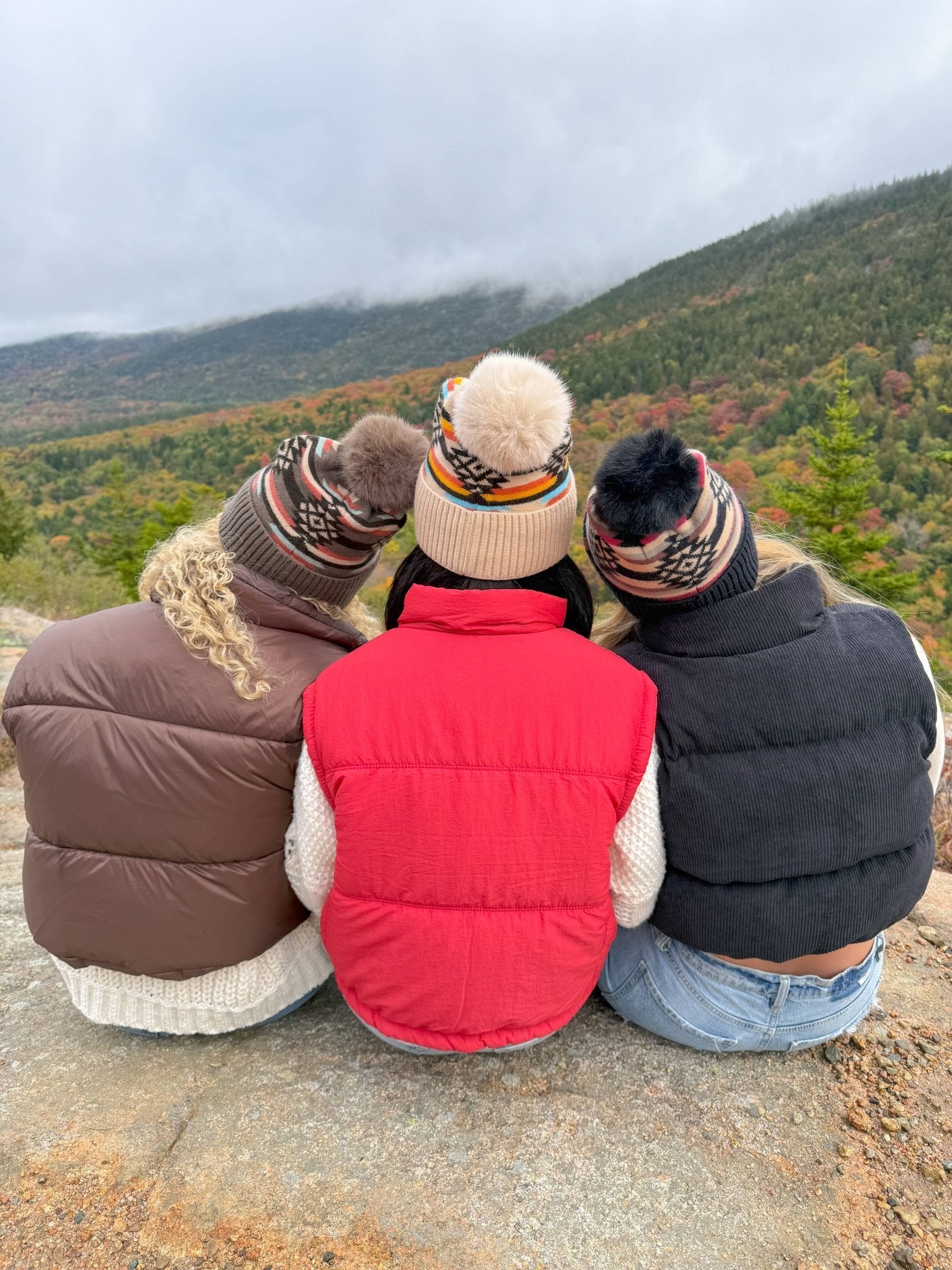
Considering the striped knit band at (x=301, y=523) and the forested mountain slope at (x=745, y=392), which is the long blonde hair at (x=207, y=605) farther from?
the forested mountain slope at (x=745, y=392)

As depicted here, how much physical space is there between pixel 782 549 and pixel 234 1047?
176 cm

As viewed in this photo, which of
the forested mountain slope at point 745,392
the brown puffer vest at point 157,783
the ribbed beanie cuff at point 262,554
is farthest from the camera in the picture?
the forested mountain slope at point 745,392

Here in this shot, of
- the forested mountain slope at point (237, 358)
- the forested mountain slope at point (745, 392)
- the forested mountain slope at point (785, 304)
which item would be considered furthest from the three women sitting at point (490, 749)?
the forested mountain slope at point (237, 358)

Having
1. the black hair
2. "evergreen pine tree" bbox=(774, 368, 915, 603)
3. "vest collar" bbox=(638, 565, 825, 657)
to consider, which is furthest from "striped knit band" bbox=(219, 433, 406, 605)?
"evergreen pine tree" bbox=(774, 368, 915, 603)

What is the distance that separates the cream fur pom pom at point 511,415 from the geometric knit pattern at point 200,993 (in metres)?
1.19

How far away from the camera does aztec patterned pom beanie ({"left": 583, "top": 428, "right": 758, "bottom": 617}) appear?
47.5 inches

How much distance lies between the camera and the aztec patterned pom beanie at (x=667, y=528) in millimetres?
1207

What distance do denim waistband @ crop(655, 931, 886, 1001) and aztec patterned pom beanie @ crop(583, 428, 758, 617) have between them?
79 cm

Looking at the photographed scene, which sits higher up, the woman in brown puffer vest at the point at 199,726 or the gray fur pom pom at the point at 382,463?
the gray fur pom pom at the point at 382,463

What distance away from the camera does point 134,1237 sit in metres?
1.33

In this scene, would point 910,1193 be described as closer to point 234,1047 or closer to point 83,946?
point 234,1047

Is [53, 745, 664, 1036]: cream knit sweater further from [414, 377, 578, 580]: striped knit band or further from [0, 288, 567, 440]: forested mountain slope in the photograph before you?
[0, 288, 567, 440]: forested mountain slope

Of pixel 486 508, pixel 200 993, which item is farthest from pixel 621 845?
pixel 200 993

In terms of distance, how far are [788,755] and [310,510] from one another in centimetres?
107
